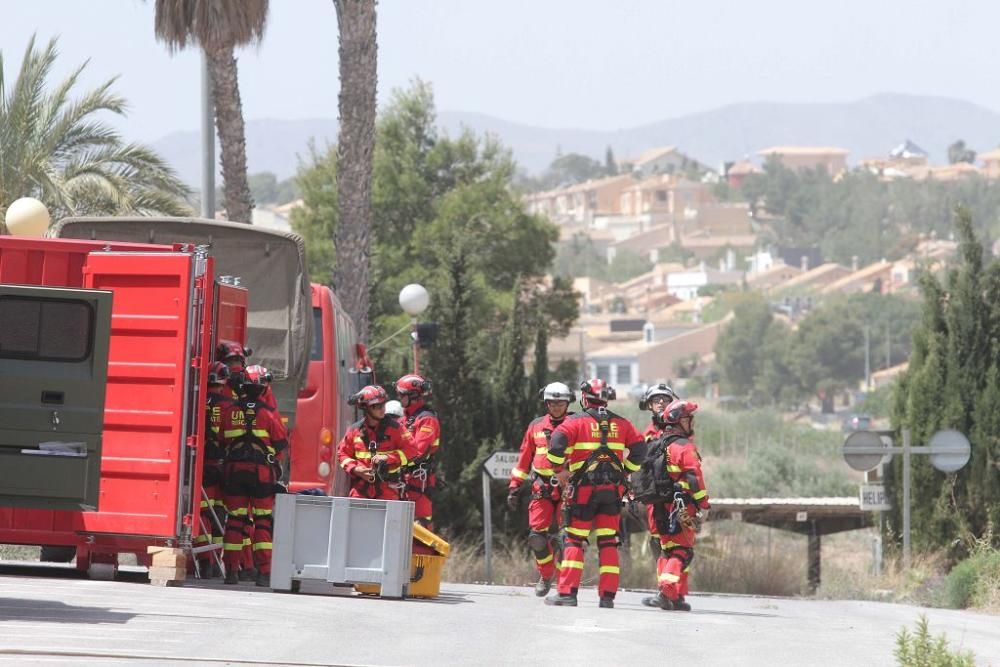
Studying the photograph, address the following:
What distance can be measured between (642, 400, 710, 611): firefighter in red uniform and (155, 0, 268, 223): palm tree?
11056 mm

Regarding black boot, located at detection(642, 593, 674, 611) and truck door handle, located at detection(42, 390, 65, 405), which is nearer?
truck door handle, located at detection(42, 390, 65, 405)

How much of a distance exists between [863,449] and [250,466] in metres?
10.7

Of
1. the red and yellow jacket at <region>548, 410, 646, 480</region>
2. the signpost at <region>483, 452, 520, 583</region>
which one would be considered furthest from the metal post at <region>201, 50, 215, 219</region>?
the red and yellow jacket at <region>548, 410, 646, 480</region>

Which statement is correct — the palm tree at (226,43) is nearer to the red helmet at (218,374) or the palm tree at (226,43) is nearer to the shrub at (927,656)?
the red helmet at (218,374)

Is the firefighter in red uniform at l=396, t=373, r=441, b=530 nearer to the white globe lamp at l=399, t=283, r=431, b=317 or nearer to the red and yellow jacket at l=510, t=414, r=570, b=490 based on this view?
the red and yellow jacket at l=510, t=414, r=570, b=490

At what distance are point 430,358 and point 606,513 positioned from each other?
1338cm

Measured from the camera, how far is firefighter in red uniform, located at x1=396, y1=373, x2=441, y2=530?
16953 mm

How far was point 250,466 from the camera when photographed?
15391 mm

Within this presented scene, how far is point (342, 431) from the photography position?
18.8 metres

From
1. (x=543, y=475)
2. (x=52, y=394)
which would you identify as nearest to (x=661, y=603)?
(x=543, y=475)

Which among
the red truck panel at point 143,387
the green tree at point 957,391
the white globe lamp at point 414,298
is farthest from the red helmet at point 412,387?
the green tree at point 957,391

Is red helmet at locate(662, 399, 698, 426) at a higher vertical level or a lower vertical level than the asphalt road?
higher

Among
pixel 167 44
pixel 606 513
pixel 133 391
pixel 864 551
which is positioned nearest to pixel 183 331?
pixel 133 391

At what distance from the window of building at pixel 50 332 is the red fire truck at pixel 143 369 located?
0.01 m
